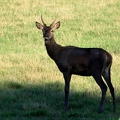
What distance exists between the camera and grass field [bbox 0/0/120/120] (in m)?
11.3

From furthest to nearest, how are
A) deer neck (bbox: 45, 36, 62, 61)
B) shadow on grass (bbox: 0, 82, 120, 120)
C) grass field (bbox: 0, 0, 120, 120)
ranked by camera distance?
deer neck (bbox: 45, 36, 62, 61)
grass field (bbox: 0, 0, 120, 120)
shadow on grass (bbox: 0, 82, 120, 120)

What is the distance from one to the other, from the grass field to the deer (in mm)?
567

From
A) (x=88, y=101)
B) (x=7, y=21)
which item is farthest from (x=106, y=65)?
(x=7, y=21)

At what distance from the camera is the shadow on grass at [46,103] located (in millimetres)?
10680

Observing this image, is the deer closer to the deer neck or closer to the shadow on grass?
the deer neck

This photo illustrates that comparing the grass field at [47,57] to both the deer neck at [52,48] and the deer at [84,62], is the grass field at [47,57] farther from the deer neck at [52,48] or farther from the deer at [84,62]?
the deer neck at [52,48]

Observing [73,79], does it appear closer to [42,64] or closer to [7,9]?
[42,64]

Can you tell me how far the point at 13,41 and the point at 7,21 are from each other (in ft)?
12.3

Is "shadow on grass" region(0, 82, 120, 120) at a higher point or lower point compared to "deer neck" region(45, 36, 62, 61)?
lower

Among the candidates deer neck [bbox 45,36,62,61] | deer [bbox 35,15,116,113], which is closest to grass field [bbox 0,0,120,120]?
deer [bbox 35,15,116,113]

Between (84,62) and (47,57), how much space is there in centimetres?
658

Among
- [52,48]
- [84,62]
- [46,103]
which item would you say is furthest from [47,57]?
[84,62]

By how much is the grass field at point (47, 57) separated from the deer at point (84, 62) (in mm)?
567

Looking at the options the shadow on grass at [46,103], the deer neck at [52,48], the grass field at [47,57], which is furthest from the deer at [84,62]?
the grass field at [47,57]
